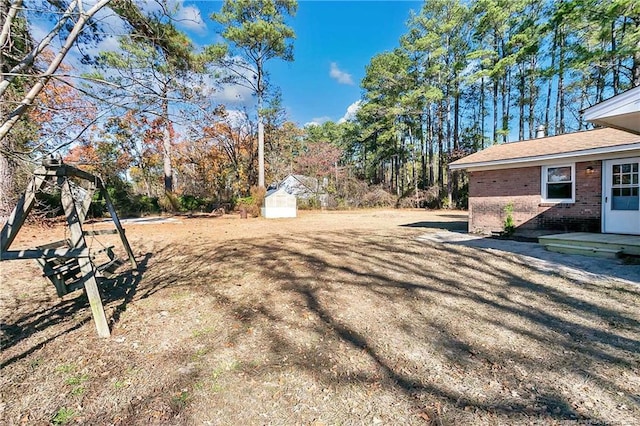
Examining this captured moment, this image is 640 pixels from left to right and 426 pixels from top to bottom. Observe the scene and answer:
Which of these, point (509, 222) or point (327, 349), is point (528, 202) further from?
point (327, 349)

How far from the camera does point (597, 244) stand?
6.65m

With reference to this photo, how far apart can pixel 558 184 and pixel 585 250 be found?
284 centimetres

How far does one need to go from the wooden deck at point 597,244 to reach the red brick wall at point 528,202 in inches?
43.0

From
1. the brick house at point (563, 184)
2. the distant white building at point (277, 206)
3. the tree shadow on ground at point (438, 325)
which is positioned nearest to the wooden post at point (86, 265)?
the tree shadow on ground at point (438, 325)

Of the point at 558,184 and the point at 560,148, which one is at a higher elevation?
the point at 560,148

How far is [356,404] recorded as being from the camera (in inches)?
82.7

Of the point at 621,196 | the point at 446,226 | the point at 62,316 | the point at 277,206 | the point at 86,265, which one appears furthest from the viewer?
the point at 277,206

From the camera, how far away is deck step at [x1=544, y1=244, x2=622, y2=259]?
20.8ft

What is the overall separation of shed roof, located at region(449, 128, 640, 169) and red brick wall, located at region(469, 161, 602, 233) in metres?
0.46

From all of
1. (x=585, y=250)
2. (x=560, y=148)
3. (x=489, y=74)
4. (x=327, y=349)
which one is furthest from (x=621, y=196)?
(x=489, y=74)

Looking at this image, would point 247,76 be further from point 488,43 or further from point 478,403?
point 478,403

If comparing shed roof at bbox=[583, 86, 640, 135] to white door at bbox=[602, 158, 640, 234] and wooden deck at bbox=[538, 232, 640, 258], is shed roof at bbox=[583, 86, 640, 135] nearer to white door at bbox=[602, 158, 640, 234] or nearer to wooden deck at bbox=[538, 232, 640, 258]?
wooden deck at bbox=[538, 232, 640, 258]

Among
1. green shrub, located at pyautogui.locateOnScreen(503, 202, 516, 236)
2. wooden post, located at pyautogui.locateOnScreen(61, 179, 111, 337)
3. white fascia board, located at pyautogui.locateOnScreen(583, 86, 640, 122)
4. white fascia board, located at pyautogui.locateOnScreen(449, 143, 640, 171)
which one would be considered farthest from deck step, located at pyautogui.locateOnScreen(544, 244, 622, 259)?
wooden post, located at pyautogui.locateOnScreen(61, 179, 111, 337)

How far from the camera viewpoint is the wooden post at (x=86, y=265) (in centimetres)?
292
